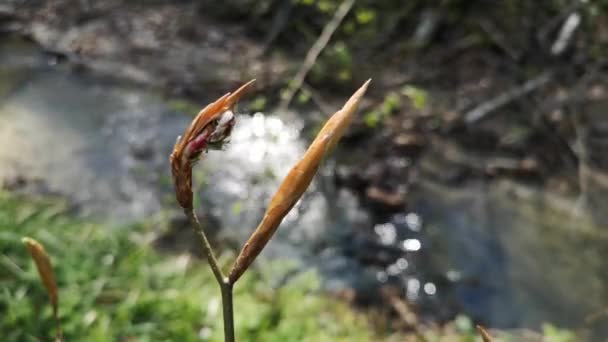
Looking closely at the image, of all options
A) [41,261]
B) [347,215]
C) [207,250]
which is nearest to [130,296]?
[347,215]

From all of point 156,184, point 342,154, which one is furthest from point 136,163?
point 342,154

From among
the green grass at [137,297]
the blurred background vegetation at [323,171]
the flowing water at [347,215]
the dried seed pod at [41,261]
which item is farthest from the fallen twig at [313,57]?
the dried seed pod at [41,261]

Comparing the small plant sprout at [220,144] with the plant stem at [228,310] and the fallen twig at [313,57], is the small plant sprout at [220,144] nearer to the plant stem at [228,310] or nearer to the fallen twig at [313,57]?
the plant stem at [228,310]

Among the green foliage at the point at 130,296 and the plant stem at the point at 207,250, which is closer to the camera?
the plant stem at the point at 207,250

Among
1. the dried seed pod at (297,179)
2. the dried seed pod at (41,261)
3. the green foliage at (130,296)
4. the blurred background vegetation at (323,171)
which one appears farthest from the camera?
the blurred background vegetation at (323,171)

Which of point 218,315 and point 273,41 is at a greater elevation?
point 218,315

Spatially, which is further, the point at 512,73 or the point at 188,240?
the point at 512,73

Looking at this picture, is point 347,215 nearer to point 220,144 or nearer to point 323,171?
point 323,171

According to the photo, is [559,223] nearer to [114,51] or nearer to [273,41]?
[273,41]
